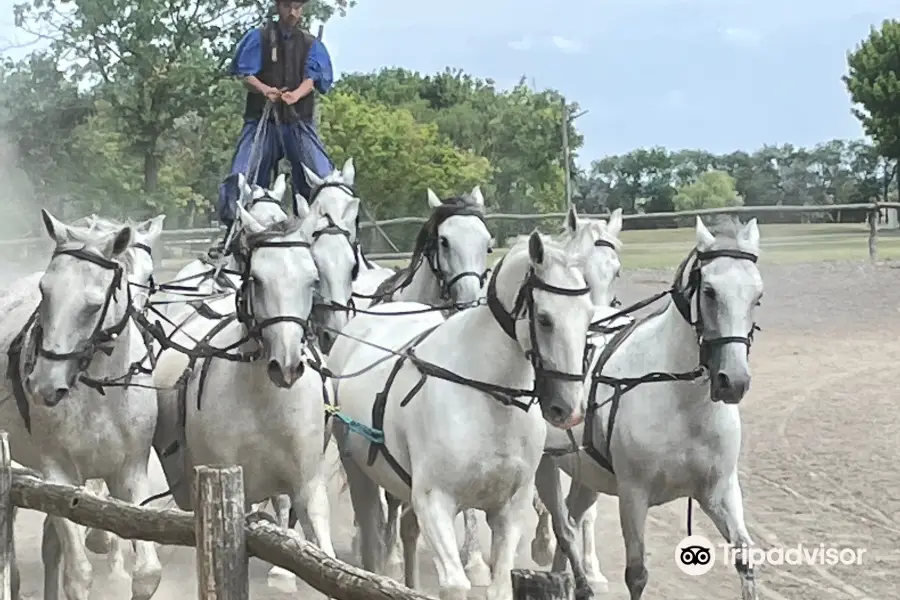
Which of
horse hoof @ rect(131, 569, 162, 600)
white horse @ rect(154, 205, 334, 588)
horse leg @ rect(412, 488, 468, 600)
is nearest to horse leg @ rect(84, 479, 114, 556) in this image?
horse hoof @ rect(131, 569, 162, 600)

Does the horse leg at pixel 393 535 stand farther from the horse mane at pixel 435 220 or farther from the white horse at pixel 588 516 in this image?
the horse mane at pixel 435 220

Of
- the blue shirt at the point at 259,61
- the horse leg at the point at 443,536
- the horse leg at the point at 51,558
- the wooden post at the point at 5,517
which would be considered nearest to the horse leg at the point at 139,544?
the wooden post at the point at 5,517

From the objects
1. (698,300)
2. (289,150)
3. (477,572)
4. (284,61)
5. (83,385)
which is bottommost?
(477,572)

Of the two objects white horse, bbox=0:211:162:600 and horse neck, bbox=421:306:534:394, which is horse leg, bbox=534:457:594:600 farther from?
white horse, bbox=0:211:162:600

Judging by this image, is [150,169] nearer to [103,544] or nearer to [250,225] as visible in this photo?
[103,544]

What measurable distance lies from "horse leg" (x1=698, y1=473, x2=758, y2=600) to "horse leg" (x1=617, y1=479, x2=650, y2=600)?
28 cm

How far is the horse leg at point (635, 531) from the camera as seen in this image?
17.8ft

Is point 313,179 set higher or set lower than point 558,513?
higher

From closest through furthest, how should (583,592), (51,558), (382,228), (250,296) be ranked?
(250,296)
(583,592)
(51,558)
(382,228)

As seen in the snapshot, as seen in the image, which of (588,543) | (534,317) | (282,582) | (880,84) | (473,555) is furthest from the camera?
(880,84)

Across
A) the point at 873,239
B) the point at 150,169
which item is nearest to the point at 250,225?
the point at 873,239

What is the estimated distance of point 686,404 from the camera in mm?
5398

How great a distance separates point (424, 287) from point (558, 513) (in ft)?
6.29

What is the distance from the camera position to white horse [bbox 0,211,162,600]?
4926mm
